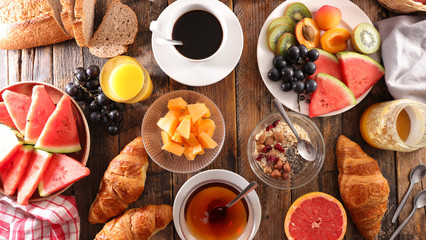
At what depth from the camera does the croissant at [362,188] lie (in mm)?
1517

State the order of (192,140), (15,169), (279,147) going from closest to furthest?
(15,169), (192,140), (279,147)

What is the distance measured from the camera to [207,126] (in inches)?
56.9

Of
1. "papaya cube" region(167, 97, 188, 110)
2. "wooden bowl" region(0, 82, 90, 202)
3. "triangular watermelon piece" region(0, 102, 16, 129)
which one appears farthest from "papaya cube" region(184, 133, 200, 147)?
"triangular watermelon piece" region(0, 102, 16, 129)

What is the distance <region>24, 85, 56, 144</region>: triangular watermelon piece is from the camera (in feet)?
4.42

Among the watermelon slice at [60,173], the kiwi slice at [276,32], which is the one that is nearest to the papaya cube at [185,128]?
the watermelon slice at [60,173]

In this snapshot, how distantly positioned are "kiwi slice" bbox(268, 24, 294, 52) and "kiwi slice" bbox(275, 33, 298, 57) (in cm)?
2

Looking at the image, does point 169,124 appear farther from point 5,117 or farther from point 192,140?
point 5,117

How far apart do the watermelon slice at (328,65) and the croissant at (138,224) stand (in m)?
0.99

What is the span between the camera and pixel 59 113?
4.51 ft

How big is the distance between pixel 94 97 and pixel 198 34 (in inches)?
23.6

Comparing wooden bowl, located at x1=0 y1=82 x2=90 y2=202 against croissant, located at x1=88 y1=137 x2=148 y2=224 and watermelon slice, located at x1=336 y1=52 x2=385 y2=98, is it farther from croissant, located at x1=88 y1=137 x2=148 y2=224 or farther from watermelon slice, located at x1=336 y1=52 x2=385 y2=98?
watermelon slice, located at x1=336 y1=52 x2=385 y2=98

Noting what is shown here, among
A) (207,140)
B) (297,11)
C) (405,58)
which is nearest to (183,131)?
(207,140)

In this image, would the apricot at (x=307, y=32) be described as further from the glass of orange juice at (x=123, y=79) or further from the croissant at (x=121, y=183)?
the croissant at (x=121, y=183)

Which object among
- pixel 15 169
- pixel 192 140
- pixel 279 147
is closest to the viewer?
pixel 15 169
